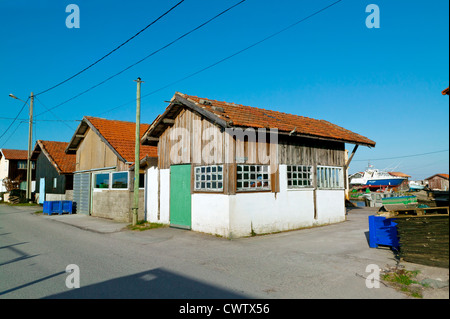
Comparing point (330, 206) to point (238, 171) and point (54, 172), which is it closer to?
point (238, 171)

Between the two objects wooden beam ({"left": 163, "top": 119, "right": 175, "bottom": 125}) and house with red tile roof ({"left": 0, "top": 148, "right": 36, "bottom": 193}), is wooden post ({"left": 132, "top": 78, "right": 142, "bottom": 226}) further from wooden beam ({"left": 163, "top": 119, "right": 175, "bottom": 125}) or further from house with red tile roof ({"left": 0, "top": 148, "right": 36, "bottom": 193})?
house with red tile roof ({"left": 0, "top": 148, "right": 36, "bottom": 193})

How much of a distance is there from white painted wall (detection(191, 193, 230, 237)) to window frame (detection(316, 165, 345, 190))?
5139 millimetres

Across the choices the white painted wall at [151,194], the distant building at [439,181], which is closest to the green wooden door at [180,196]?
the white painted wall at [151,194]

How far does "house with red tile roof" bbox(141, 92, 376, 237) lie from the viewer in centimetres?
1116

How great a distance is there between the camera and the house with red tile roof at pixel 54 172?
2519 centimetres

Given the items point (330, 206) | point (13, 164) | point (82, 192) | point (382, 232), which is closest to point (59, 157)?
point (82, 192)

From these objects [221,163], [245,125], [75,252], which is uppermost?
[245,125]

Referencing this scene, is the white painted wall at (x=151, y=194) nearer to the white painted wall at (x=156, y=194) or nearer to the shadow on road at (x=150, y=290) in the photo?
the white painted wall at (x=156, y=194)

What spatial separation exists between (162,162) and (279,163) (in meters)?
5.35

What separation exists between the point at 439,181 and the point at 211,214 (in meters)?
69.1

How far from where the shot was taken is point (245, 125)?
10828 millimetres

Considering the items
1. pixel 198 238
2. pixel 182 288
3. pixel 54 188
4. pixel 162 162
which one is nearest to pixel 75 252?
pixel 198 238

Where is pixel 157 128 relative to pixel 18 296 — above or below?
above
